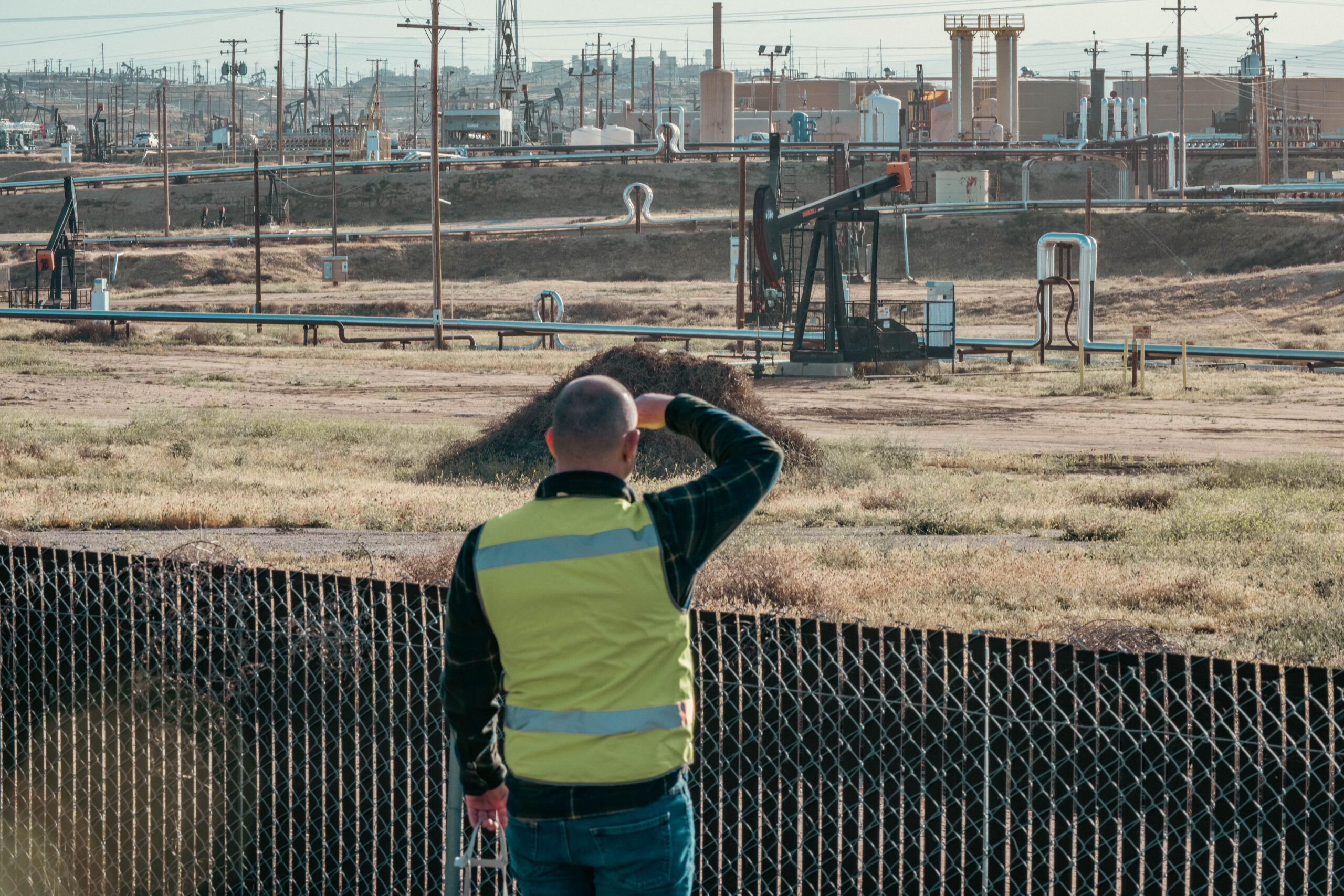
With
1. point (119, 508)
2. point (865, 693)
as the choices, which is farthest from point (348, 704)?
point (119, 508)

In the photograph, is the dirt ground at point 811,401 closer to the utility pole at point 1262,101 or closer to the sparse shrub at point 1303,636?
the sparse shrub at point 1303,636

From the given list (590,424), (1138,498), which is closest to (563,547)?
(590,424)

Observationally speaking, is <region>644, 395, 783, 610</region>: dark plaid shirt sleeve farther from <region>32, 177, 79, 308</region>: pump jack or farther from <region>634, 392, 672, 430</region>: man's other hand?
<region>32, 177, 79, 308</region>: pump jack

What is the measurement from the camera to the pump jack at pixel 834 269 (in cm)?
2644

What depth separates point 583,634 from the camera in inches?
108

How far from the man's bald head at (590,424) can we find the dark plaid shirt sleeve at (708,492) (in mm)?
146

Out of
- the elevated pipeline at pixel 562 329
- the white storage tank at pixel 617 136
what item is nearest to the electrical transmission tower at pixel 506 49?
the white storage tank at pixel 617 136

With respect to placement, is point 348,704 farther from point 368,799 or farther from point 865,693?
point 865,693

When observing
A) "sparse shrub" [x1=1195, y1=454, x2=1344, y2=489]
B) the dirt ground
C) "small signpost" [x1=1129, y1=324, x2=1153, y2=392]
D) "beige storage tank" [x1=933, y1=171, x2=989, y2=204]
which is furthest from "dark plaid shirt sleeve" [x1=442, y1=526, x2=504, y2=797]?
"beige storage tank" [x1=933, y1=171, x2=989, y2=204]

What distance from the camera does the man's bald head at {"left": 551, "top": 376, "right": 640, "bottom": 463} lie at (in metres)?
2.86

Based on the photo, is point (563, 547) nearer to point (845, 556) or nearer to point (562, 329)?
point (845, 556)

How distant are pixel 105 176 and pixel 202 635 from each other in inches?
3450

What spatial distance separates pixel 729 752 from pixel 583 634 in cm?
176

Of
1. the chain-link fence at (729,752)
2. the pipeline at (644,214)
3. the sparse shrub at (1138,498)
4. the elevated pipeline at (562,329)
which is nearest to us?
the chain-link fence at (729,752)
